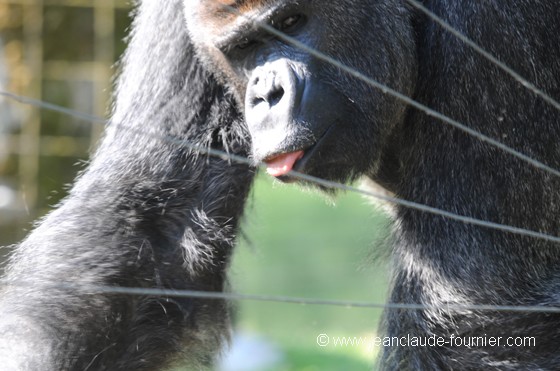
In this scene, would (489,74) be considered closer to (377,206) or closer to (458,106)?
(458,106)

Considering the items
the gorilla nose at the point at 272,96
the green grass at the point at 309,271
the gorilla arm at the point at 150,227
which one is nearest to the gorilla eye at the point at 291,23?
the gorilla nose at the point at 272,96

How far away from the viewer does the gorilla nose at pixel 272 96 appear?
3.05 metres

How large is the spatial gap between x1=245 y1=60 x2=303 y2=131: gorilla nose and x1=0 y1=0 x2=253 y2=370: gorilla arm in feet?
1.19

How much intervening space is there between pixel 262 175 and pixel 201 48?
61cm

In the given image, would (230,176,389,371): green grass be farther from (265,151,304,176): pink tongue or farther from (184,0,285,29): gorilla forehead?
(184,0,285,29): gorilla forehead

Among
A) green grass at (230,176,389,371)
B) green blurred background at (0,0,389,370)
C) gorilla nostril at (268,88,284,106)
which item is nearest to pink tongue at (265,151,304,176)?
gorilla nostril at (268,88,284,106)

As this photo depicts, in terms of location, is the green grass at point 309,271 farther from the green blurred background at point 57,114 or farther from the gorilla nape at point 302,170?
the gorilla nape at point 302,170

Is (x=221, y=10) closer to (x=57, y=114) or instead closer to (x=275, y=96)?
(x=275, y=96)

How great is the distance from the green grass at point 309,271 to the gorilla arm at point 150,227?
0.22 meters

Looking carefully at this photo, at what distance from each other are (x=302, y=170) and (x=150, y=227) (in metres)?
0.64

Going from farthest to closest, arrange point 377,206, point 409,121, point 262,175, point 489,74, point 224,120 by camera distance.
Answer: point 377,206 < point 262,175 < point 224,120 < point 409,121 < point 489,74

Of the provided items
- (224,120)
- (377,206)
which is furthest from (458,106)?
(377,206)

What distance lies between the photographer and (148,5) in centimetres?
Answer: 360

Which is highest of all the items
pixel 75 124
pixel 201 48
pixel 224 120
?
pixel 201 48
